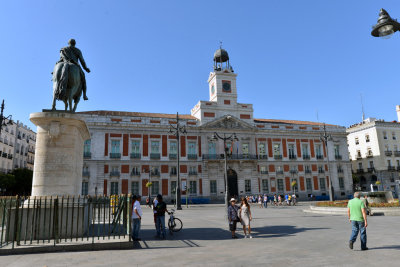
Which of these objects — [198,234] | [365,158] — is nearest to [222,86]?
[365,158]

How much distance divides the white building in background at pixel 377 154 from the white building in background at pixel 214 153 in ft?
25.3

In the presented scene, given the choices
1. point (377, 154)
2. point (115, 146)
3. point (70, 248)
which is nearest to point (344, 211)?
point (70, 248)

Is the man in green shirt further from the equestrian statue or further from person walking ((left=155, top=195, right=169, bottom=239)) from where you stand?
A: the equestrian statue

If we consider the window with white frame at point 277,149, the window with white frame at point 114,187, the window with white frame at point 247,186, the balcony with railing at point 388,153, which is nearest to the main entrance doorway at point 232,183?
the window with white frame at point 247,186

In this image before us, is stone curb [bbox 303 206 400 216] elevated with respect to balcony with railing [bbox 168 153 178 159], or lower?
lower

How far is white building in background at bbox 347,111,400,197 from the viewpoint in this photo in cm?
4725

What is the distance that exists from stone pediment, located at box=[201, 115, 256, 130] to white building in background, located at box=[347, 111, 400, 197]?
710 inches

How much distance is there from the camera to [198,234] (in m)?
10.0

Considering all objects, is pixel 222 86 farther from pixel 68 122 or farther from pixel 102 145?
pixel 68 122

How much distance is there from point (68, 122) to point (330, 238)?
28.0ft

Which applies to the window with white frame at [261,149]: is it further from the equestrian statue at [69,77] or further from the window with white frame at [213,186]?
the equestrian statue at [69,77]

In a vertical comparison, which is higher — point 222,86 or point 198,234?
point 222,86

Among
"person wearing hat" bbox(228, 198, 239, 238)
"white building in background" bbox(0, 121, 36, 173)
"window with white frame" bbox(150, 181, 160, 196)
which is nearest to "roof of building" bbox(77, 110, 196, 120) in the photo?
"window with white frame" bbox(150, 181, 160, 196)

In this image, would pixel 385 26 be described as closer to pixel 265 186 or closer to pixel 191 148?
pixel 191 148
